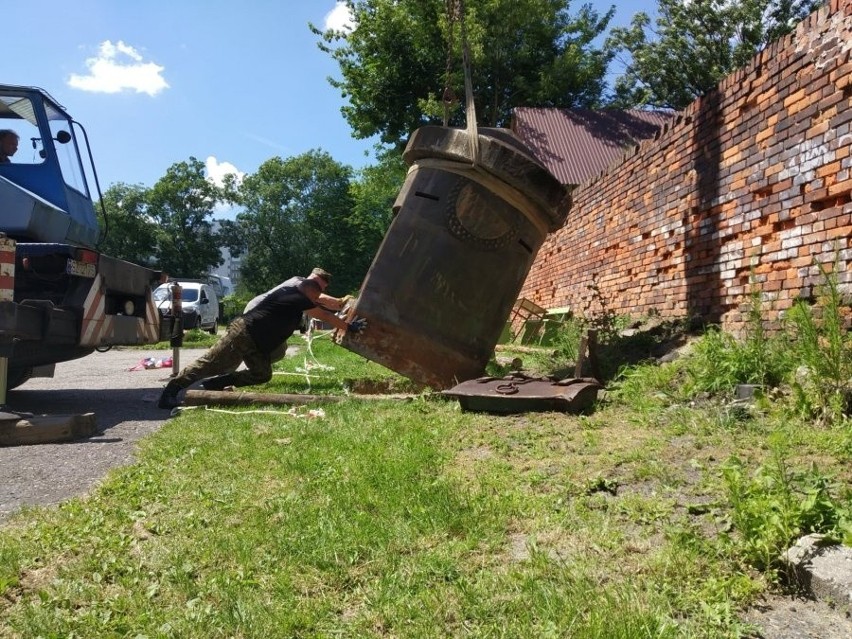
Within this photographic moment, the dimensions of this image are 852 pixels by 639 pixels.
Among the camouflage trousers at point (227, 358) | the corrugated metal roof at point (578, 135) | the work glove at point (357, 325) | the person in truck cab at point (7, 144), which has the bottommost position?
the camouflage trousers at point (227, 358)

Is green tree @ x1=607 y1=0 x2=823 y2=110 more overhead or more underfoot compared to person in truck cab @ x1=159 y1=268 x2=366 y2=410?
more overhead

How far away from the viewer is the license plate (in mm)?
5844

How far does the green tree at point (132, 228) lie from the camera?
54.4 m

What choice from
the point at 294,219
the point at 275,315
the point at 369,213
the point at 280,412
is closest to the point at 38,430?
the point at 280,412

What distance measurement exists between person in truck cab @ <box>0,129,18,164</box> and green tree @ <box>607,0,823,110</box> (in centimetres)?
2555

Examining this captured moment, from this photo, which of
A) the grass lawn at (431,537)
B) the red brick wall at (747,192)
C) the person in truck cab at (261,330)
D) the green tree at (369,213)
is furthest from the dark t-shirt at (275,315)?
the green tree at (369,213)

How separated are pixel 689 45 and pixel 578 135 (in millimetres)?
13154

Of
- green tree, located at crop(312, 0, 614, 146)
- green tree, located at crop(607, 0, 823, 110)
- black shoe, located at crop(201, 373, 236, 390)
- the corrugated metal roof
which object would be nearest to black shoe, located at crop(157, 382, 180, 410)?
black shoe, located at crop(201, 373, 236, 390)

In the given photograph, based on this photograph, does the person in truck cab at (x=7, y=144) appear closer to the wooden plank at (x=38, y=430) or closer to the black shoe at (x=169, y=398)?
the black shoe at (x=169, y=398)

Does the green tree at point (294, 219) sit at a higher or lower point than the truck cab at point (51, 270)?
higher

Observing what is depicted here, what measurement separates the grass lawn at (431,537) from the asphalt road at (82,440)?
32 centimetres

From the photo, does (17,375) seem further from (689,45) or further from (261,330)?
(689,45)

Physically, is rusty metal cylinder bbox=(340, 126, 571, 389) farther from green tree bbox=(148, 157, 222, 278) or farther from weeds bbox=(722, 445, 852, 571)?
green tree bbox=(148, 157, 222, 278)

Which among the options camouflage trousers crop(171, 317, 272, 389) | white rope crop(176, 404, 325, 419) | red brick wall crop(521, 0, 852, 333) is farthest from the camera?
camouflage trousers crop(171, 317, 272, 389)
